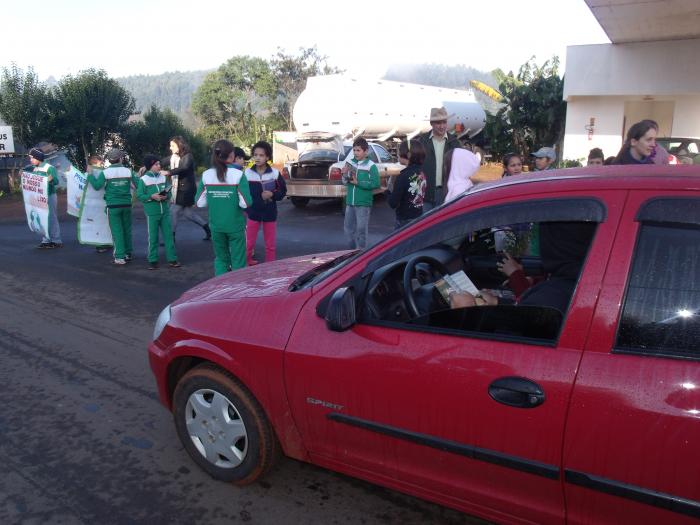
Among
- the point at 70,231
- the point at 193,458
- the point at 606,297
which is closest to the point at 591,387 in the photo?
the point at 606,297

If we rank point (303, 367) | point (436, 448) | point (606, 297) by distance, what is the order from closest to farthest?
point (606, 297) < point (436, 448) < point (303, 367)

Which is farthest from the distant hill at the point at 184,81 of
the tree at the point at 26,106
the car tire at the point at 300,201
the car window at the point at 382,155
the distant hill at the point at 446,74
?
the car tire at the point at 300,201

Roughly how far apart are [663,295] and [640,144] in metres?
3.42

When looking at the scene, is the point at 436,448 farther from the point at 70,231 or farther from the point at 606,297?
the point at 70,231

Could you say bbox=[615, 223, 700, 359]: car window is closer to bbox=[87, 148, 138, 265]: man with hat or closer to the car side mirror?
the car side mirror

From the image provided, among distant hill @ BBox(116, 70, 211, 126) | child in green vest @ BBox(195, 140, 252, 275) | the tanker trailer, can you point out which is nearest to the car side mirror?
child in green vest @ BBox(195, 140, 252, 275)

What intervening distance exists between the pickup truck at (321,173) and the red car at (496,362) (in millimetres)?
10741

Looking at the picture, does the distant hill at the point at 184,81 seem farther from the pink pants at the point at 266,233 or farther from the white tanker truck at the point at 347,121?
the pink pants at the point at 266,233

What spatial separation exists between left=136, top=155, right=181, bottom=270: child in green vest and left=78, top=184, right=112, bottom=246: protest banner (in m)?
1.42

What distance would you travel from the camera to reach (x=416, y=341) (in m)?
2.43

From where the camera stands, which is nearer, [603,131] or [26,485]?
[26,485]

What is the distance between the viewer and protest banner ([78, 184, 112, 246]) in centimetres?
907

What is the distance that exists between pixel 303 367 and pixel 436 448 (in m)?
0.70

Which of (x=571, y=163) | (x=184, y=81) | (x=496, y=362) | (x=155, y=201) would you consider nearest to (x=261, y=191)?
(x=155, y=201)
